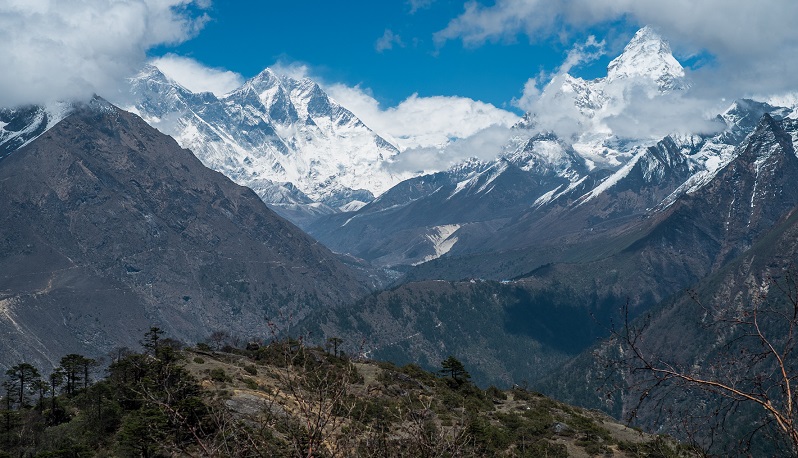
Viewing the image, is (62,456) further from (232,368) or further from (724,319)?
(724,319)

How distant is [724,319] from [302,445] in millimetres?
10101

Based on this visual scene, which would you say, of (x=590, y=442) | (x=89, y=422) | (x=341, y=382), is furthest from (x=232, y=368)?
(x=341, y=382)

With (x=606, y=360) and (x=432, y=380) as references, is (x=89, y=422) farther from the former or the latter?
(x=606, y=360)

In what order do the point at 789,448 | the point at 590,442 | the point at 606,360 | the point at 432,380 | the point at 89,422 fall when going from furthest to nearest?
the point at 432,380, the point at 590,442, the point at 89,422, the point at 606,360, the point at 789,448

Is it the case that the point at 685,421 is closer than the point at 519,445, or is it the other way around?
the point at 685,421

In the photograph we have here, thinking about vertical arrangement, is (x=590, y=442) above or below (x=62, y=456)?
below

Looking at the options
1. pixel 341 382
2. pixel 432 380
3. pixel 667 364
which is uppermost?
pixel 341 382

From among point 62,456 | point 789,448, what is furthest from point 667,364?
point 62,456

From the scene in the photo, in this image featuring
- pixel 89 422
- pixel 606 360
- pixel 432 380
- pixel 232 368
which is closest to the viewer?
pixel 606 360

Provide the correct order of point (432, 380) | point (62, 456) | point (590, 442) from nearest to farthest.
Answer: point (62, 456), point (590, 442), point (432, 380)

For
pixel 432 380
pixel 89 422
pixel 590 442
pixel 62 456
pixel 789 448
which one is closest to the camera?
pixel 789 448

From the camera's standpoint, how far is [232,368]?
290ft

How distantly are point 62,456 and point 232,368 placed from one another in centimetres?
2974

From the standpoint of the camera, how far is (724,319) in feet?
52.6
